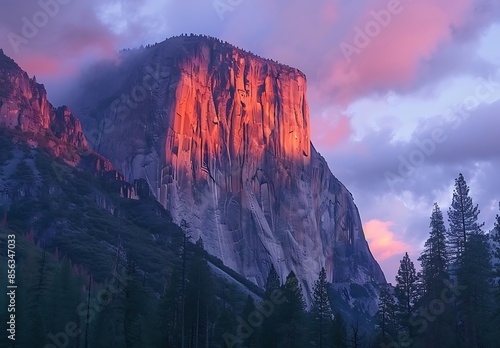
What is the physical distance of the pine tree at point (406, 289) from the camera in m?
69.2

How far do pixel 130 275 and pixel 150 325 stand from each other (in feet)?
20.6

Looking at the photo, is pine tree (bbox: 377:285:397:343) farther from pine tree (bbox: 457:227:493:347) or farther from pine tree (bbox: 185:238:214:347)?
pine tree (bbox: 185:238:214:347)

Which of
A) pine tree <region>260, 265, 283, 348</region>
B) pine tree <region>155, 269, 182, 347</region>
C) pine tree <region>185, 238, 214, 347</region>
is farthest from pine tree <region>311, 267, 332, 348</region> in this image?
pine tree <region>155, 269, 182, 347</region>

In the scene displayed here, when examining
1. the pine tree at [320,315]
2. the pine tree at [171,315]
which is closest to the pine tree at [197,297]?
the pine tree at [171,315]

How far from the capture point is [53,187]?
19462 centimetres

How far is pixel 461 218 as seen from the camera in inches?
2470

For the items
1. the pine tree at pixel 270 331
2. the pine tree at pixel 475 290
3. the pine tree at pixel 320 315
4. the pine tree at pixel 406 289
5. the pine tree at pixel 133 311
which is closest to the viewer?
the pine tree at pixel 475 290

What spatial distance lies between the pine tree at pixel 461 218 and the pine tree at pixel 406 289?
7.39m

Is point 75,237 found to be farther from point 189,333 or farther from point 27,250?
point 189,333

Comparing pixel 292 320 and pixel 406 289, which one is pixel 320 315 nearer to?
pixel 292 320

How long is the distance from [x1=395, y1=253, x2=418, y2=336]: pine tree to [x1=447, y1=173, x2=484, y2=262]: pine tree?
7.39 metres

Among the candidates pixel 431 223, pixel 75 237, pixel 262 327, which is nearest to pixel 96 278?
pixel 75 237

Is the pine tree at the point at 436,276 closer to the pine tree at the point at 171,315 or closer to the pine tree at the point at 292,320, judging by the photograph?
the pine tree at the point at 292,320

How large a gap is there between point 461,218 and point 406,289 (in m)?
11.6
